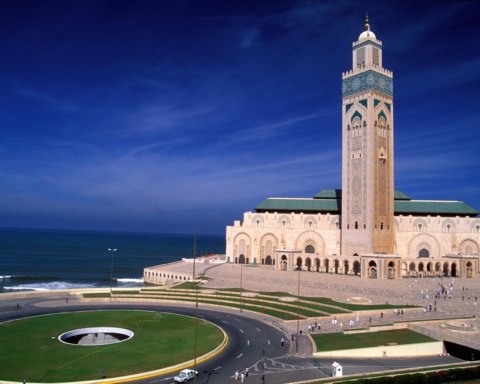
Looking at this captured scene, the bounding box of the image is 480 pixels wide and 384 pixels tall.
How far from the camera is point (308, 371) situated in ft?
85.4

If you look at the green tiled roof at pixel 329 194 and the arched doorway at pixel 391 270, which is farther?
the green tiled roof at pixel 329 194

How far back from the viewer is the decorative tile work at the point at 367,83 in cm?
7456

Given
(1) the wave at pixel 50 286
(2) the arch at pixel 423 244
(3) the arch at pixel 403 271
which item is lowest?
(1) the wave at pixel 50 286

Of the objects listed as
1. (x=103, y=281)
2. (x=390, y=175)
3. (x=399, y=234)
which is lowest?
(x=103, y=281)

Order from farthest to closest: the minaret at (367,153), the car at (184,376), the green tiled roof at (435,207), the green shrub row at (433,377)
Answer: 1. the green tiled roof at (435,207)
2. the minaret at (367,153)
3. the car at (184,376)
4. the green shrub row at (433,377)

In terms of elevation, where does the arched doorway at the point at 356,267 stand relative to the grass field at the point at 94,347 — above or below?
above

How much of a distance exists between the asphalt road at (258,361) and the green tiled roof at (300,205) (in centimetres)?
4765

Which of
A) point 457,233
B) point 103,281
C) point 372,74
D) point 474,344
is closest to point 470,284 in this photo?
point 457,233

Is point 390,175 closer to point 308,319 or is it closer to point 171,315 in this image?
point 308,319

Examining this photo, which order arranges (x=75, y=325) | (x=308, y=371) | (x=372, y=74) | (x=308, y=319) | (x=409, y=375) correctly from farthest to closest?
(x=372, y=74) → (x=308, y=319) → (x=75, y=325) → (x=308, y=371) → (x=409, y=375)

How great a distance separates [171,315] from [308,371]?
18707mm

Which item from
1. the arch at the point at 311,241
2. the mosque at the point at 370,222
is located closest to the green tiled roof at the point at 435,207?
the mosque at the point at 370,222

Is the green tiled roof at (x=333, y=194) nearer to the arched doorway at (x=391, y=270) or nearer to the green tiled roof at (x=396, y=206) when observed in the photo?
the green tiled roof at (x=396, y=206)

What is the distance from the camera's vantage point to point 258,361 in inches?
1078
